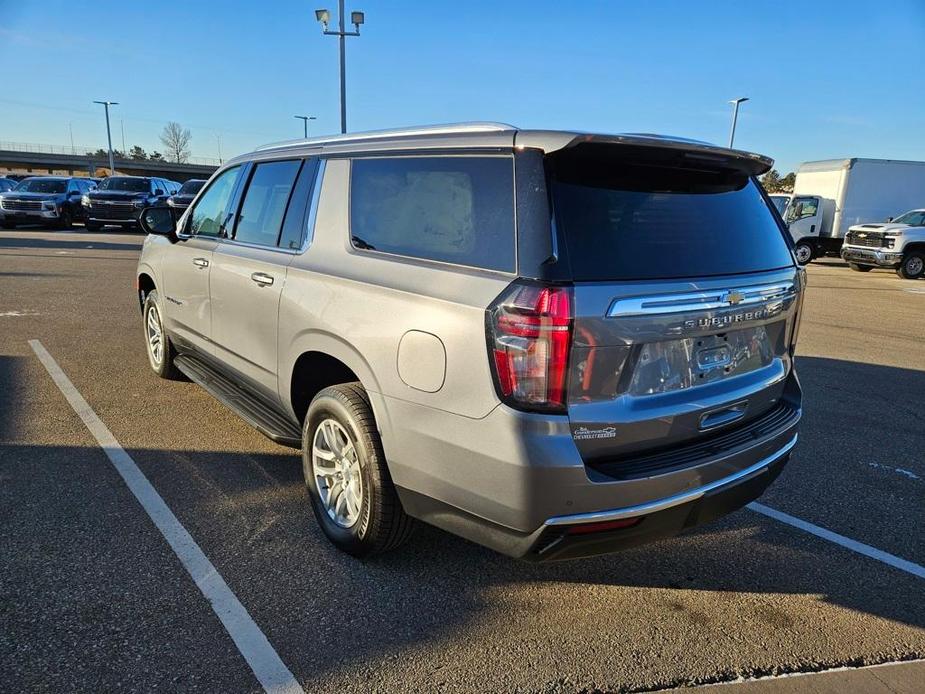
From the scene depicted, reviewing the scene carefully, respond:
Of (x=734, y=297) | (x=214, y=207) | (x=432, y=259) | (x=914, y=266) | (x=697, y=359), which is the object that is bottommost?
(x=914, y=266)

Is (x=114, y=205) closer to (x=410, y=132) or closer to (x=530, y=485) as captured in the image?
(x=410, y=132)

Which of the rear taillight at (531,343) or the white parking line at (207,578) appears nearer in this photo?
the rear taillight at (531,343)

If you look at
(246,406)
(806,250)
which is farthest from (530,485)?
(806,250)

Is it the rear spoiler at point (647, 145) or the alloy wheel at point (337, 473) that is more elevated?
the rear spoiler at point (647, 145)

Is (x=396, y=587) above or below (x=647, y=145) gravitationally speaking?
below

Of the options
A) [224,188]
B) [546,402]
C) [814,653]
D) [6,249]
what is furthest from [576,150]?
[6,249]

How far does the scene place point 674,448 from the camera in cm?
249

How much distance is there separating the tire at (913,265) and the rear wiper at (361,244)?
65.6 ft

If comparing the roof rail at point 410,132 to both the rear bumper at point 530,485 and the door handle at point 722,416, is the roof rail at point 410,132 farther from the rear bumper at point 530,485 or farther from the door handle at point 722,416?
the door handle at point 722,416

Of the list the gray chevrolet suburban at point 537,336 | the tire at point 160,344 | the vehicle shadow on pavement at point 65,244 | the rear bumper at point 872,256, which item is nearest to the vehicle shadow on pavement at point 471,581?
the gray chevrolet suburban at point 537,336

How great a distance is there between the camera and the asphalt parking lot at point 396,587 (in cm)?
235

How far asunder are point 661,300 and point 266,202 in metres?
2.58

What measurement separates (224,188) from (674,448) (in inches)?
140

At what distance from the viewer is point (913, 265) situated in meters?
18.4
